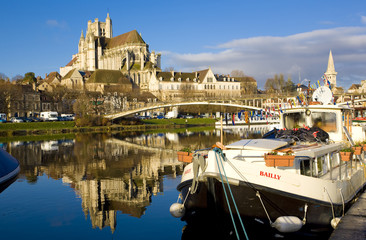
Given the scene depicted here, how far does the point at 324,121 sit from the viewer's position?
1534cm

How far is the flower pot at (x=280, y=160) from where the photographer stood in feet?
31.4

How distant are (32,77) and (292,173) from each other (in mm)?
138473

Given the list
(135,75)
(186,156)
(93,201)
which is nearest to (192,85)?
(135,75)

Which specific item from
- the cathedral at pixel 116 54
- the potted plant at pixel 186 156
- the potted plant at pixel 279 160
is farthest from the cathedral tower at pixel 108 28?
the potted plant at pixel 279 160

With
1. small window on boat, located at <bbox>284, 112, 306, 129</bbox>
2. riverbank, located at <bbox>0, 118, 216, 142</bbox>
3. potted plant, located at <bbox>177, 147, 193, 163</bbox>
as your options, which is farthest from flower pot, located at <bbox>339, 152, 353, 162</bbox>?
riverbank, located at <bbox>0, 118, 216, 142</bbox>

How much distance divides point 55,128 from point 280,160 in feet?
198

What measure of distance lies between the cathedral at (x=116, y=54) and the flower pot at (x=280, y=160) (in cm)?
12774

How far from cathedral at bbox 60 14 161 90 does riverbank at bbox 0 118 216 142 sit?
193 ft

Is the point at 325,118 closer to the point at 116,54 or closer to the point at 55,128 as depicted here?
the point at 55,128

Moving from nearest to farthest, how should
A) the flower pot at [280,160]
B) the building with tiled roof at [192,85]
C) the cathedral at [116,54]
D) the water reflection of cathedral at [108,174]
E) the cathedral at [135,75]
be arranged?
the flower pot at [280,160] < the water reflection of cathedral at [108,174] < the building with tiled roof at [192,85] < the cathedral at [135,75] < the cathedral at [116,54]

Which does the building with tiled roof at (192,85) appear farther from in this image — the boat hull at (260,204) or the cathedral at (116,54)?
the boat hull at (260,204)

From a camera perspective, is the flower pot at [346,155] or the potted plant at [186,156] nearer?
the potted plant at [186,156]

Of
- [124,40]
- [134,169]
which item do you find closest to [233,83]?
[124,40]

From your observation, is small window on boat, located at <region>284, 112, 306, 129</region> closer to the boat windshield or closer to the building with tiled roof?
the boat windshield
